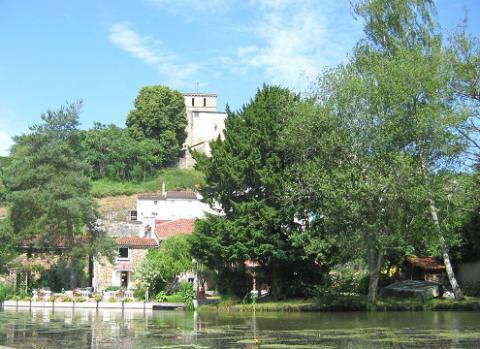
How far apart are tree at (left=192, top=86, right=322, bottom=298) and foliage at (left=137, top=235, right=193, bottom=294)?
167 inches

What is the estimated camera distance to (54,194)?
4400 cm

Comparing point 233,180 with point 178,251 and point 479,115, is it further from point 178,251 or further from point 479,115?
point 479,115

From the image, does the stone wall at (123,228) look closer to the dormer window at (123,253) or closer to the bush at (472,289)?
the dormer window at (123,253)

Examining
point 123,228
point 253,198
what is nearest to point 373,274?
point 253,198

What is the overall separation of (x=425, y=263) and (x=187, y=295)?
772 inches

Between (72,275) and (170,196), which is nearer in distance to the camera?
(72,275)

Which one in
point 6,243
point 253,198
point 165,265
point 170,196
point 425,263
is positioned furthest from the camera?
point 170,196

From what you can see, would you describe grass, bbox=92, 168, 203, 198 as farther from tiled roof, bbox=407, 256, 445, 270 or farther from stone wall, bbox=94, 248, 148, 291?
tiled roof, bbox=407, 256, 445, 270

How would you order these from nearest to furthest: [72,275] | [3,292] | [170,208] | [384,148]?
[384,148] → [3,292] → [72,275] → [170,208]

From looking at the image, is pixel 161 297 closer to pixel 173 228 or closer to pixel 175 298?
pixel 175 298

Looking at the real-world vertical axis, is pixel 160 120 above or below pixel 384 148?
above

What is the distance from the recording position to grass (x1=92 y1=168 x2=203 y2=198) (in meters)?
92.6

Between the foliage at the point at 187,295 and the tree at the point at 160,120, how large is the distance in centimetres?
6332

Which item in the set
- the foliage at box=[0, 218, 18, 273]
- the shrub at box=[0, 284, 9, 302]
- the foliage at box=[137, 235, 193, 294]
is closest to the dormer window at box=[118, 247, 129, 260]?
the foliage at box=[137, 235, 193, 294]
